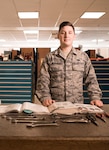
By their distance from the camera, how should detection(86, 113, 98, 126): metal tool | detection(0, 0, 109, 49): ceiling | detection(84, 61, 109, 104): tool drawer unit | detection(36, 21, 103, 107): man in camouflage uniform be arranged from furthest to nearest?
1. detection(0, 0, 109, 49): ceiling
2. detection(84, 61, 109, 104): tool drawer unit
3. detection(36, 21, 103, 107): man in camouflage uniform
4. detection(86, 113, 98, 126): metal tool

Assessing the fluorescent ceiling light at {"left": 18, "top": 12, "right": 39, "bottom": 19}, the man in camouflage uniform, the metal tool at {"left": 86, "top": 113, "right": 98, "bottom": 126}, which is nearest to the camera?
the metal tool at {"left": 86, "top": 113, "right": 98, "bottom": 126}

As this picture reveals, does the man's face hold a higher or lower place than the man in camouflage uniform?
higher

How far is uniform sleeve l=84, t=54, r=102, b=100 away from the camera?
4.62 feet

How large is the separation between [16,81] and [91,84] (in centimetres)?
138

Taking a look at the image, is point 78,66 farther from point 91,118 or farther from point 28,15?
point 28,15

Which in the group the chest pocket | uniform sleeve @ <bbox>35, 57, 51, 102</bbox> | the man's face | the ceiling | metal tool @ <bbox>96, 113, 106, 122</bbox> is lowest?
metal tool @ <bbox>96, 113, 106, 122</bbox>

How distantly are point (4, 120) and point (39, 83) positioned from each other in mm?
622

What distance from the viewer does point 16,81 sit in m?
2.64

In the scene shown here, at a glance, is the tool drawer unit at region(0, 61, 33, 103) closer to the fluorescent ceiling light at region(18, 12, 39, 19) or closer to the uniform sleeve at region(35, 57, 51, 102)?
the uniform sleeve at region(35, 57, 51, 102)

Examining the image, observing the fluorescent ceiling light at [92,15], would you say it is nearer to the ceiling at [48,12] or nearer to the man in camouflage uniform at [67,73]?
the ceiling at [48,12]

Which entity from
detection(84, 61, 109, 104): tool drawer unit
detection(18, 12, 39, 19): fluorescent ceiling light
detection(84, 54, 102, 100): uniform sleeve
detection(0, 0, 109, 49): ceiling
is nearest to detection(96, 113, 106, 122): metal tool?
detection(84, 54, 102, 100): uniform sleeve

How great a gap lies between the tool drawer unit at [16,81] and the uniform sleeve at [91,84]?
3.92 feet

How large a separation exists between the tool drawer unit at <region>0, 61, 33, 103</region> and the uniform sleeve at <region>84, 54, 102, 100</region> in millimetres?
1196

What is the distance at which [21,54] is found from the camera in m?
3.00
